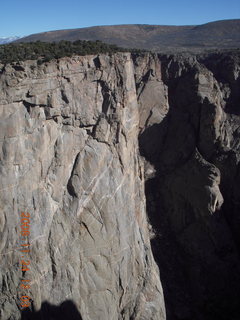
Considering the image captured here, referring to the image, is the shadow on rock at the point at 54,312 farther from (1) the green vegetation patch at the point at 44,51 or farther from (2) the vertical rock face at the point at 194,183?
(1) the green vegetation patch at the point at 44,51

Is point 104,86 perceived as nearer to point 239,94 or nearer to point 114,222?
point 114,222

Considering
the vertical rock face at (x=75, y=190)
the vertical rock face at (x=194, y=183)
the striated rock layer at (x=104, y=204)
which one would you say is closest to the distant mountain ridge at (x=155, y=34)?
the vertical rock face at (x=194, y=183)

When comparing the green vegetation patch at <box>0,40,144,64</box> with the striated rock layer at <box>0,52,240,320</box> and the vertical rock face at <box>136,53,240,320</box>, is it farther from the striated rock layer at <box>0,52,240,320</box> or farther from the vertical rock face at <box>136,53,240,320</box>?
the vertical rock face at <box>136,53,240,320</box>

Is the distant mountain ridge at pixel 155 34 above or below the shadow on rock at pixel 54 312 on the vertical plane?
above

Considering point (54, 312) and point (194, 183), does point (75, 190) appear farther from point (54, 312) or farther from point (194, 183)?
point (194, 183)

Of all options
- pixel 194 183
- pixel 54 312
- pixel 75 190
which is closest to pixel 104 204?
pixel 75 190

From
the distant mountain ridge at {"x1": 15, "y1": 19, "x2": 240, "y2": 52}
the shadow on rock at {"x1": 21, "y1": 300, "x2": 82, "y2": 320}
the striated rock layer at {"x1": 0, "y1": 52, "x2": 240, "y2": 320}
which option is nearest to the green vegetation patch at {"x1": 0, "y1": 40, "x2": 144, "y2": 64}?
the striated rock layer at {"x1": 0, "y1": 52, "x2": 240, "y2": 320}
